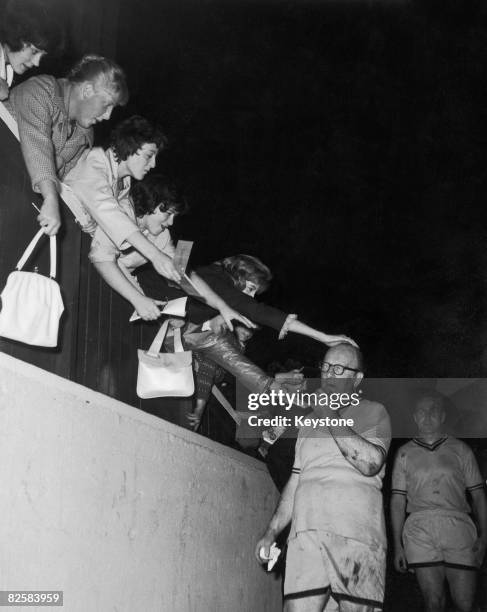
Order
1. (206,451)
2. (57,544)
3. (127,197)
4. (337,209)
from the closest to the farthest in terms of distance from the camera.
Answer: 1. (57,544)
2. (127,197)
3. (206,451)
4. (337,209)

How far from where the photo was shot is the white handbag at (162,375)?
369cm

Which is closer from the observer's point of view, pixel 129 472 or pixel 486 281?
pixel 129 472

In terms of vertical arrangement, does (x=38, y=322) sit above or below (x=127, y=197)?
below

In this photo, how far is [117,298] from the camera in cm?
410

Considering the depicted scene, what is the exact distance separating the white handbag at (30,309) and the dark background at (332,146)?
8.08 feet

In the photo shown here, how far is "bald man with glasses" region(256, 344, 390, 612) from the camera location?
122 inches

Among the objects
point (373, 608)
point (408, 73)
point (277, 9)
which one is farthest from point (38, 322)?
point (408, 73)

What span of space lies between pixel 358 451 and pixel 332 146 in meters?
5.83

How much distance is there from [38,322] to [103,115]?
111cm

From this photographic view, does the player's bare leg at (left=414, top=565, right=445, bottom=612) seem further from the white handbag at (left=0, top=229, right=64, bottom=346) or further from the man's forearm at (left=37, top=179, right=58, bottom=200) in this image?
the man's forearm at (left=37, top=179, right=58, bottom=200)

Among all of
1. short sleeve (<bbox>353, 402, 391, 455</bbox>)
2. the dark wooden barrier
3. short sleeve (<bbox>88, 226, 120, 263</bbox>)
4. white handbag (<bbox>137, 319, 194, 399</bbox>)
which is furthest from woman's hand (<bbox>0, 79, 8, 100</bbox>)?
short sleeve (<bbox>353, 402, 391, 455</bbox>)

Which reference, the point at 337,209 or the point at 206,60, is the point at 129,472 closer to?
the point at 206,60

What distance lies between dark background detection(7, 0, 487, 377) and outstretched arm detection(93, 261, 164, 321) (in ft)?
5.88

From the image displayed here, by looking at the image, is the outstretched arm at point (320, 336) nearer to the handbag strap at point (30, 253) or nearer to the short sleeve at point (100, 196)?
the short sleeve at point (100, 196)
